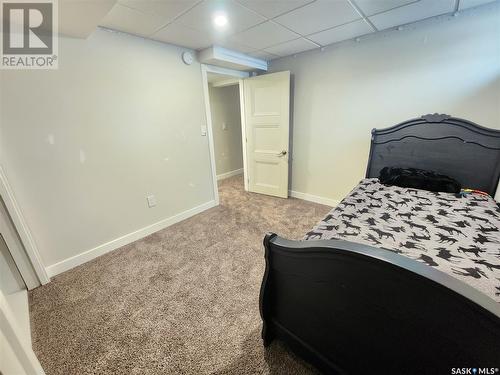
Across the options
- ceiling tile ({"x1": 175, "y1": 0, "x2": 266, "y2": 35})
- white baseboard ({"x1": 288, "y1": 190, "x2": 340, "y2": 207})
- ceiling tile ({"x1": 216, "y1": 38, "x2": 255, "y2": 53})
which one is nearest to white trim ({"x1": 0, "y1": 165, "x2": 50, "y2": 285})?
ceiling tile ({"x1": 175, "y1": 0, "x2": 266, "y2": 35})

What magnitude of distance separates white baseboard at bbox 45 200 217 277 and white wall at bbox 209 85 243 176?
2.00m

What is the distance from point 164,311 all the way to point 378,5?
121 inches

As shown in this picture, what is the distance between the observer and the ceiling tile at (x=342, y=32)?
2.21 meters

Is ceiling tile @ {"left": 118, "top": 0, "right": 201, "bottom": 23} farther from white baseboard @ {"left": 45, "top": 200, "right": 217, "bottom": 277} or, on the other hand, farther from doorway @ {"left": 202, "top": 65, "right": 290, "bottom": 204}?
white baseboard @ {"left": 45, "top": 200, "right": 217, "bottom": 277}

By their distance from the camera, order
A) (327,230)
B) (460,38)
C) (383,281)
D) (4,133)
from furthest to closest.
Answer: (460,38)
(4,133)
(327,230)
(383,281)

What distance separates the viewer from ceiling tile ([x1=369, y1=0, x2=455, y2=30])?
6.01ft

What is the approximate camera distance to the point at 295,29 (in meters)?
2.23

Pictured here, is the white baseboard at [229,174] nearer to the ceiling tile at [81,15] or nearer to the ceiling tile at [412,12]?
the ceiling tile at [81,15]

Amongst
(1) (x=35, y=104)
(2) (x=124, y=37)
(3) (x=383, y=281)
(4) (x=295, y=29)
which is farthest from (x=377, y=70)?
(1) (x=35, y=104)

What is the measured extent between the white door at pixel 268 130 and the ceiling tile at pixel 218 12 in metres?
1.20

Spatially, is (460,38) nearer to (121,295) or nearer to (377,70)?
(377,70)

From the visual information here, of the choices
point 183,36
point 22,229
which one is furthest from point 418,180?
point 22,229

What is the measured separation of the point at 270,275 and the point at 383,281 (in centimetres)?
59

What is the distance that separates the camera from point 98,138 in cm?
216
